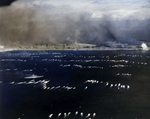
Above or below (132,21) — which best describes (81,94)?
below

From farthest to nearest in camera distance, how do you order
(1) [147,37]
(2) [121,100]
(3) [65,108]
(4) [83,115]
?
(1) [147,37], (2) [121,100], (3) [65,108], (4) [83,115]

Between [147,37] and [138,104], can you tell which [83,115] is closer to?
[138,104]

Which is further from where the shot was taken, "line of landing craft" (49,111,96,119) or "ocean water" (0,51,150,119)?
"ocean water" (0,51,150,119)

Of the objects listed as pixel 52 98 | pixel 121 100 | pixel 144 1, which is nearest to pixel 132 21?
pixel 144 1

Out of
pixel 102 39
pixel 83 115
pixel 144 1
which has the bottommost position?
pixel 83 115

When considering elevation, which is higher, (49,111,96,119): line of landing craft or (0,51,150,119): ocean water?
(0,51,150,119): ocean water

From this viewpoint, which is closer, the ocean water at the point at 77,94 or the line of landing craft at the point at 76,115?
the line of landing craft at the point at 76,115

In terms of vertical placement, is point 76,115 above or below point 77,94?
below

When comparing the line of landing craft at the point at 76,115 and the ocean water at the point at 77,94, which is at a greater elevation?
the ocean water at the point at 77,94

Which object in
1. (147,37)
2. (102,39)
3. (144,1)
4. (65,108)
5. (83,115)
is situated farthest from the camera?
(102,39)

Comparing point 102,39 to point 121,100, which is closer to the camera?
point 121,100

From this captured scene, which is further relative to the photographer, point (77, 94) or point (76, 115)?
point (77, 94)
